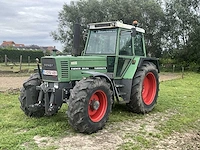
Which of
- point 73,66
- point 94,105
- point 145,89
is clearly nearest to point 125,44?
point 145,89

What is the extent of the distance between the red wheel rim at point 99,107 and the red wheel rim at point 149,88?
7.19 feet

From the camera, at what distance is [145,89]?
25.6ft

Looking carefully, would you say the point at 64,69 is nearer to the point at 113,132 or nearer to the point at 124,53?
the point at 113,132

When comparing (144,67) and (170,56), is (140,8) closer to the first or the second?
(170,56)

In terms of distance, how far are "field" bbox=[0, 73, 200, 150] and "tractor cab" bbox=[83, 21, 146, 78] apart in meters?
1.26

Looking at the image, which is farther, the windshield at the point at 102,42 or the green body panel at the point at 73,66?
the windshield at the point at 102,42

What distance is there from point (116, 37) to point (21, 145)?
3.47 metres

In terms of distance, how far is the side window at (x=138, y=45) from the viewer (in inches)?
293

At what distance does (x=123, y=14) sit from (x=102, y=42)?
Result: 719 inches

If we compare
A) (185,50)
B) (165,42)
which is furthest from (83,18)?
(185,50)

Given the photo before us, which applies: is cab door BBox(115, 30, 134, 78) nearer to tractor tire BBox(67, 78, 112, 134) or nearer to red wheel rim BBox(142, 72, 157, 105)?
red wheel rim BBox(142, 72, 157, 105)

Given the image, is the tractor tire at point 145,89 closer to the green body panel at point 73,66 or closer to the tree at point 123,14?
the green body panel at point 73,66

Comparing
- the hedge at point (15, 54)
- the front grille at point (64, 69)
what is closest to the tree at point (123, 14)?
the hedge at point (15, 54)

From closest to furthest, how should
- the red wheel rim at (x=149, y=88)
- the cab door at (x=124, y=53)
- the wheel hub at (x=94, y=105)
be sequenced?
the wheel hub at (x=94, y=105), the cab door at (x=124, y=53), the red wheel rim at (x=149, y=88)
